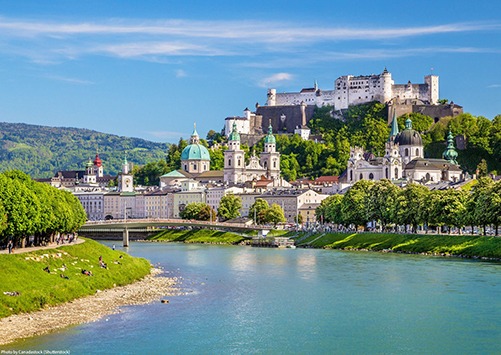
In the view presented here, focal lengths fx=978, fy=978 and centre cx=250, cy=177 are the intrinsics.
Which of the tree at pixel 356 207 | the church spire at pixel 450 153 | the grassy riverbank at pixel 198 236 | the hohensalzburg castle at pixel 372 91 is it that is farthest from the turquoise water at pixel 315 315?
the hohensalzburg castle at pixel 372 91

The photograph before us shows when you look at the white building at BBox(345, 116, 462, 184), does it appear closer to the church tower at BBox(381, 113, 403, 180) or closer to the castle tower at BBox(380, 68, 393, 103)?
the church tower at BBox(381, 113, 403, 180)

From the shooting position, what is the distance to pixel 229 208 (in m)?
128

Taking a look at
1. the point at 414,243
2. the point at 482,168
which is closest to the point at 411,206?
the point at 414,243

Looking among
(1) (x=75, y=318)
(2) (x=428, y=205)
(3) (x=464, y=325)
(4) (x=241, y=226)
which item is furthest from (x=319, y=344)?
(4) (x=241, y=226)

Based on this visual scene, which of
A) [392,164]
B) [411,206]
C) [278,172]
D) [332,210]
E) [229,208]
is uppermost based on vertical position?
[278,172]

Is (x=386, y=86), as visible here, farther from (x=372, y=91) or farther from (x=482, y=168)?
(x=482, y=168)

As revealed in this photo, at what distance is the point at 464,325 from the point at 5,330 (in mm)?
17010

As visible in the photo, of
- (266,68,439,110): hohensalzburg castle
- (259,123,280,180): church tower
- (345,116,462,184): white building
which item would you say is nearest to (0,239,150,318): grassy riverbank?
(345,116,462,184): white building

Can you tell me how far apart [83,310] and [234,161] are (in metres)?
119

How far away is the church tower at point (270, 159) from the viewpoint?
159000 millimetres

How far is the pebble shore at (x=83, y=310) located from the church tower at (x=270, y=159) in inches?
4195

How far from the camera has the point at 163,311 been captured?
40.7 meters

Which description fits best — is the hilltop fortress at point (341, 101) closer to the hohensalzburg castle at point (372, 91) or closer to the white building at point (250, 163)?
the hohensalzburg castle at point (372, 91)

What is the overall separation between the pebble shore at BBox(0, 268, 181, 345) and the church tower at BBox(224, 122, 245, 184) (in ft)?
340
